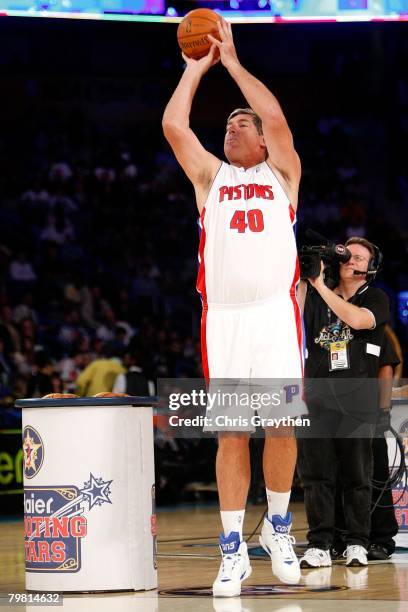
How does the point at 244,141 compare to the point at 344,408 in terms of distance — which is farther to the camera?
the point at 344,408

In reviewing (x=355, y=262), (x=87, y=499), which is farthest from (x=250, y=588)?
(x=355, y=262)

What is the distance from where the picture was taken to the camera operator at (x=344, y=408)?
23.1ft

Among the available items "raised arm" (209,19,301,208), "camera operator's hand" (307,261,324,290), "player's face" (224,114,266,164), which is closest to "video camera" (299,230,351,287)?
"camera operator's hand" (307,261,324,290)

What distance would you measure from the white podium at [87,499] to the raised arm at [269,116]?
1.42m

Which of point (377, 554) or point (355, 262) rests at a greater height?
point (355, 262)

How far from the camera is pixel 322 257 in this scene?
7051mm

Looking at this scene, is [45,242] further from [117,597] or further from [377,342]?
[117,597]

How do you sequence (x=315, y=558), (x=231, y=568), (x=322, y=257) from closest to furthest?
1. (x=231, y=568)
2. (x=315, y=558)
3. (x=322, y=257)

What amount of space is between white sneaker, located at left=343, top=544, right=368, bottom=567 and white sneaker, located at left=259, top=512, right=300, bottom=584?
4.23 feet

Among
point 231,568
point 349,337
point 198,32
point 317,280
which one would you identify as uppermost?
point 198,32

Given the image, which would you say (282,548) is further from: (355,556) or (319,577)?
(355,556)

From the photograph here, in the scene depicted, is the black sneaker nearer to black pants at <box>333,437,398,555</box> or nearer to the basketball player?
black pants at <box>333,437,398,555</box>

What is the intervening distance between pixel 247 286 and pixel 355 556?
2.19 meters

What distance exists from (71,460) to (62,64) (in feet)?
53.3
